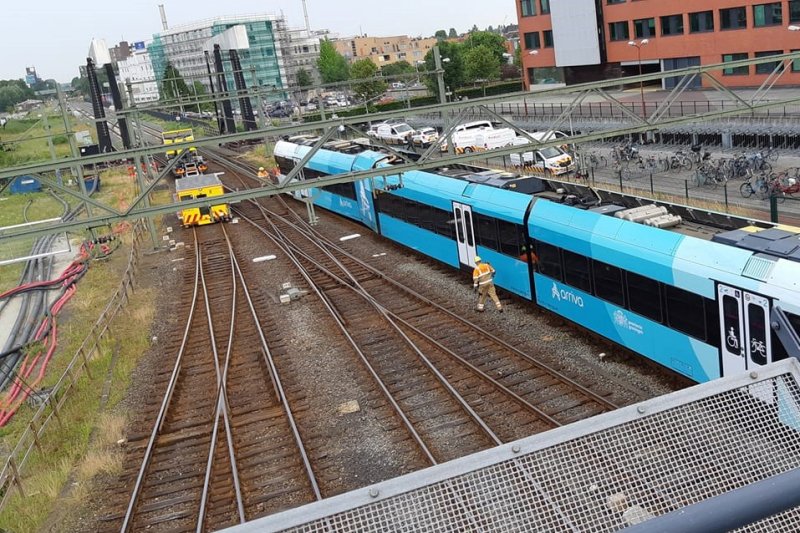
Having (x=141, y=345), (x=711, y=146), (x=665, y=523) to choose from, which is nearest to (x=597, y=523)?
(x=665, y=523)

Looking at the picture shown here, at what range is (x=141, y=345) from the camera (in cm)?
1767

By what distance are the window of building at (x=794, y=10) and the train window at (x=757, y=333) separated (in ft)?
130

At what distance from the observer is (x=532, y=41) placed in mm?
63656

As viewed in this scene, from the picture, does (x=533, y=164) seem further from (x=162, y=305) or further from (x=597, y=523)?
(x=597, y=523)

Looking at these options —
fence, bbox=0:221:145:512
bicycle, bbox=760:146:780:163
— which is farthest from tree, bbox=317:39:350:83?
fence, bbox=0:221:145:512

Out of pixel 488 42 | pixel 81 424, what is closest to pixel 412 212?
pixel 81 424

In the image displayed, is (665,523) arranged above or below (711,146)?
above

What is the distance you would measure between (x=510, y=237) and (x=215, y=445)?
773 centimetres

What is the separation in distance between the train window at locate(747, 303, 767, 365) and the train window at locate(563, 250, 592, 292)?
3.93 m

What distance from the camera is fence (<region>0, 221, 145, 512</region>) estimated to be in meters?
11.3

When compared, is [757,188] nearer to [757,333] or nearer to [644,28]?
[757,333]

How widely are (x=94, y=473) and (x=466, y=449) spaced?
5.88 m

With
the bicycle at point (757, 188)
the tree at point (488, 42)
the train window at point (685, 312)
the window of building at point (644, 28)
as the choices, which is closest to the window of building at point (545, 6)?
the window of building at point (644, 28)

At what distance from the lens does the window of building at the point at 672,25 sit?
164 ft
